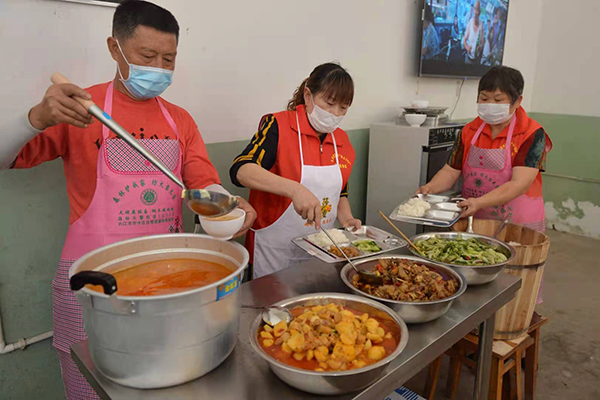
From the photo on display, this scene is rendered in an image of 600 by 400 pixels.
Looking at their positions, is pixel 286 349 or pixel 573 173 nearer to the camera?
pixel 286 349

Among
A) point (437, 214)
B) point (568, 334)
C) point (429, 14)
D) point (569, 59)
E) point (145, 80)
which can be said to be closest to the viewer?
point (145, 80)

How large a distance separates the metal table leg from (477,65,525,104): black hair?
1464 millimetres

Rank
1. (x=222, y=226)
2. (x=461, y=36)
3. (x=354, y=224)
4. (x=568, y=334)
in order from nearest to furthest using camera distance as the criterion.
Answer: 1. (x=222, y=226)
2. (x=354, y=224)
3. (x=568, y=334)
4. (x=461, y=36)

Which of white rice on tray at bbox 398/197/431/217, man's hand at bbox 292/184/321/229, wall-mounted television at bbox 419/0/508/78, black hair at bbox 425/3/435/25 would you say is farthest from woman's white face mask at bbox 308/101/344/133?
black hair at bbox 425/3/435/25

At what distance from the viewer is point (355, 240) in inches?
80.3

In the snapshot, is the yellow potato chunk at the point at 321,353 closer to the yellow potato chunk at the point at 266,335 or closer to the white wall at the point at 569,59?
the yellow potato chunk at the point at 266,335

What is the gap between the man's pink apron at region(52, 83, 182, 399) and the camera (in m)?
1.63

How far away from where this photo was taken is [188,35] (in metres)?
2.44

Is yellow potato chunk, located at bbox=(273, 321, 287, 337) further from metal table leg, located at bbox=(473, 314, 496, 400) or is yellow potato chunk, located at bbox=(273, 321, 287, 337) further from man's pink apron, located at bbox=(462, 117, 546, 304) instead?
man's pink apron, located at bbox=(462, 117, 546, 304)

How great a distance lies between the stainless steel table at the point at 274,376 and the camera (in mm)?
1039

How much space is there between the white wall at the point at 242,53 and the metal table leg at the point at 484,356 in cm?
185

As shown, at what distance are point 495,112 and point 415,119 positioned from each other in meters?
1.07

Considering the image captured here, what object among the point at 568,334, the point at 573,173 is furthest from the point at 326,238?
the point at 573,173

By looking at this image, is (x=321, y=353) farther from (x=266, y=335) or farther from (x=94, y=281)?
(x=94, y=281)
